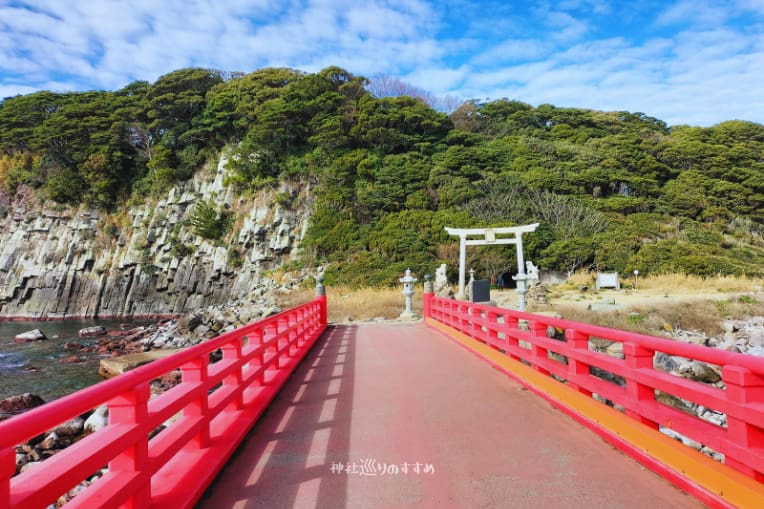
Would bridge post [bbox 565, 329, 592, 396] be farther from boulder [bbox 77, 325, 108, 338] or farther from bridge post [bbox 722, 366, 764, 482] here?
boulder [bbox 77, 325, 108, 338]

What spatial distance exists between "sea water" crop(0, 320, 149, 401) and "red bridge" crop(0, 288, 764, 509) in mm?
10186

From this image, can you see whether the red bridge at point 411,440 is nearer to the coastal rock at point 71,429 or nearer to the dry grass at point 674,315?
the coastal rock at point 71,429

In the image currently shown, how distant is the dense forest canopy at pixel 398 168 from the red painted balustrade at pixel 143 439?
22.2m

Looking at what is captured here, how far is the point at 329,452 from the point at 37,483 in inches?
87.7

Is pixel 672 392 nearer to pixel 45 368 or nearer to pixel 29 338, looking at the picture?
pixel 45 368

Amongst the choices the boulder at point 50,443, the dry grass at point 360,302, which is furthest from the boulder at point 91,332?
the boulder at point 50,443

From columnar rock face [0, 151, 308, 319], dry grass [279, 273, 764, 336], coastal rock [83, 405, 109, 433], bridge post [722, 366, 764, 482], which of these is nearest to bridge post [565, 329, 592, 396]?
bridge post [722, 366, 764, 482]

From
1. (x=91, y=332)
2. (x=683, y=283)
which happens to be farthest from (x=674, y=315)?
(x=91, y=332)

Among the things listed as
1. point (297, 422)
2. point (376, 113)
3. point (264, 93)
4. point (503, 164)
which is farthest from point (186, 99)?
point (297, 422)

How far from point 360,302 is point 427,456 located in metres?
16.1

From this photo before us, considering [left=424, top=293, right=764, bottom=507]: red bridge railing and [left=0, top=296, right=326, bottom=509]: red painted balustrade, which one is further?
[left=424, top=293, right=764, bottom=507]: red bridge railing

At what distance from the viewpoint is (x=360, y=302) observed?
1950 centimetres

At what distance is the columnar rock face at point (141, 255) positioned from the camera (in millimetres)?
32469

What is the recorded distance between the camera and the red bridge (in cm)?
228
